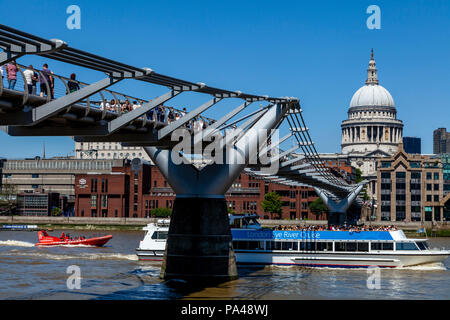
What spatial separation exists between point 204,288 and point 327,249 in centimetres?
1333

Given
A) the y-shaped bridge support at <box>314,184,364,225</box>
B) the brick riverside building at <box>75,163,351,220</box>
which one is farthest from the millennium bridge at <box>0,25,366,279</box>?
the brick riverside building at <box>75,163,351,220</box>

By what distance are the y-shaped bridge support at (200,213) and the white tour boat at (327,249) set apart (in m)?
9.26

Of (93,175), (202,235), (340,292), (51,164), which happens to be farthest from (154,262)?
(51,164)

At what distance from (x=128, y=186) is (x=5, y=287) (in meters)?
90.8

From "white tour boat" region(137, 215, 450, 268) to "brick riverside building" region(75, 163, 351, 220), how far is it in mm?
74483

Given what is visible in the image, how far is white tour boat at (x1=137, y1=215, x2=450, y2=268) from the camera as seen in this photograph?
42.2 m

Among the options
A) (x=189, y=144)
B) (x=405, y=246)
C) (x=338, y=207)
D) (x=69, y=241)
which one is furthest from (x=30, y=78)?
(x=338, y=207)

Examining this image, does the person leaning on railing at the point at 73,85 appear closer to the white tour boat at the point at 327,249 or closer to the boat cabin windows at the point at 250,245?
the white tour boat at the point at 327,249

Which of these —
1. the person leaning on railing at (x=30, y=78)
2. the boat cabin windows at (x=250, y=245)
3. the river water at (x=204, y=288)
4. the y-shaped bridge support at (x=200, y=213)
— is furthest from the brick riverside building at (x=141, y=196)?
the person leaning on railing at (x=30, y=78)

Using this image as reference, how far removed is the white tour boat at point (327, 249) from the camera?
42250mm

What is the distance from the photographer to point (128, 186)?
123 metres

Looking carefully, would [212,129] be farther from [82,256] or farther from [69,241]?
[69,241]
